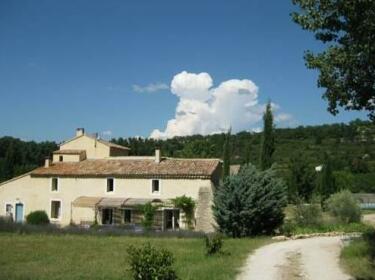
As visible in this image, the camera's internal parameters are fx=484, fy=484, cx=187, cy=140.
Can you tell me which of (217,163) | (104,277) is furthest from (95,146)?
(104,277)

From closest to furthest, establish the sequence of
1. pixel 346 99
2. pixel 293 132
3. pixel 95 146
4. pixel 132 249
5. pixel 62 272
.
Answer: pixel 132 249 < pixel 346 99 < pixel 62 272 < pixel 95 146 < pixel 293 132

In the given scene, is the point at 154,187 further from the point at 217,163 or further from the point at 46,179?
the point at 46,179

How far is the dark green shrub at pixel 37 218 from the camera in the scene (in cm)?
4097

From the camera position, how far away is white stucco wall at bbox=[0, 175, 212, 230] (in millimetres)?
38906

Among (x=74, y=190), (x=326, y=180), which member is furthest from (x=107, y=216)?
(x=326, y=180)

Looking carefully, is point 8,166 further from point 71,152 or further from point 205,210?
point 205,210

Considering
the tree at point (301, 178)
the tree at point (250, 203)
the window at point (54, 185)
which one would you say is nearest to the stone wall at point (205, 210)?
the tree at point (250, 203)

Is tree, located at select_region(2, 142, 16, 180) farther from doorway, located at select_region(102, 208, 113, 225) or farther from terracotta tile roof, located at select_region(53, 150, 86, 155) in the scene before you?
doorway, located at select_region(102, 208, 113, 225)

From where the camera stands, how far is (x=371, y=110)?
1427 centimetres

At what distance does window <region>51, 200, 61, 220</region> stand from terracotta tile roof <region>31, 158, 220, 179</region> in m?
2.55

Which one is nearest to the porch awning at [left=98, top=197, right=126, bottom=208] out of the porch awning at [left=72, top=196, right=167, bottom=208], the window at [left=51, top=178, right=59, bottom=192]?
the porch awning at [left=72, top=196, right=167, bottom=208]

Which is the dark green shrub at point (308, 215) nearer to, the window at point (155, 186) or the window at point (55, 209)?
the window at point (155, 186)

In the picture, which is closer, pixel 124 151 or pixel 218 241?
pixel 218 241

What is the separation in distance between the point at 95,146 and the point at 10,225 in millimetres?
19017
